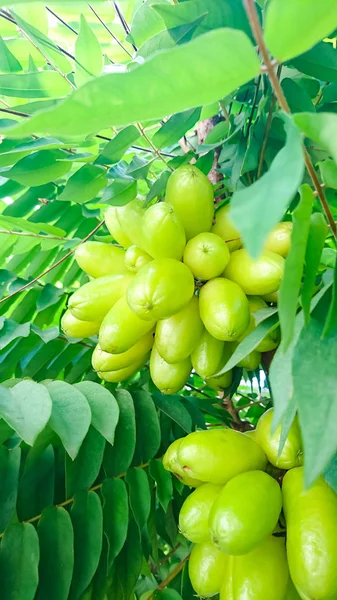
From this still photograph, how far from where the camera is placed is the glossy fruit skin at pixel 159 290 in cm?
92

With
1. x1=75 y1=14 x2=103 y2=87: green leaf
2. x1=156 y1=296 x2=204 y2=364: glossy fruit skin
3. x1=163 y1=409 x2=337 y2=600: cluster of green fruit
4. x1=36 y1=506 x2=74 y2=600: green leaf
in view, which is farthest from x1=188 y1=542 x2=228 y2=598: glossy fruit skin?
x1=75 y1=14 x2=103 y2=87: green leaf

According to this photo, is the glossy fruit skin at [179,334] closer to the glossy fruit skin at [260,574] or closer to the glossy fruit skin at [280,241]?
the glossy fruit skin at [280,241]

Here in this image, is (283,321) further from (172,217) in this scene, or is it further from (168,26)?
(168,26)

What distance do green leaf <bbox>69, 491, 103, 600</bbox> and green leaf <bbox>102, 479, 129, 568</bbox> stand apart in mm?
28

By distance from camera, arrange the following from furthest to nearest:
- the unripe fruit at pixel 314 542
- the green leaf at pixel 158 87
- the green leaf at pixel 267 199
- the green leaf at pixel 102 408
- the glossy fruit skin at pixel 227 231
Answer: the glossy fruit skin at pixel 227 231, the green leaf at pixel 102 408, the unripe fruit at pixel 314 542, the green leaf at pixel 158 87, the green leaf at pixel 267 199

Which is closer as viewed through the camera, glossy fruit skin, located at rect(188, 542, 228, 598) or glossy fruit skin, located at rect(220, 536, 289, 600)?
glossy fruit skin, located at rect(220, 536, 289, 600)

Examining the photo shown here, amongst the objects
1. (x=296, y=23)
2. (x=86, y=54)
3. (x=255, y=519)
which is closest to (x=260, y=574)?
(x=255, y=519)

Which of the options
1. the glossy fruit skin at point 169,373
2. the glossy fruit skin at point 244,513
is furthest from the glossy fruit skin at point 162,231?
the glossy fruit skin at point 244,513

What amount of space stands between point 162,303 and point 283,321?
392 mm

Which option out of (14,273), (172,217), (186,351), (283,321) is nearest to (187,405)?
(186,351)

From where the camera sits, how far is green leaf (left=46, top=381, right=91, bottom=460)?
2.90ft

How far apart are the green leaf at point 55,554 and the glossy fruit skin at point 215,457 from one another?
29cm

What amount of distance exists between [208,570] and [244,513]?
233mm

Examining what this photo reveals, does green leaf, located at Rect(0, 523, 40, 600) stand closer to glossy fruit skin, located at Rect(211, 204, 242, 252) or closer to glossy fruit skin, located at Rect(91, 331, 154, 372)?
glossy fruit skin, located at Rect(91, 331, 154, 372)
